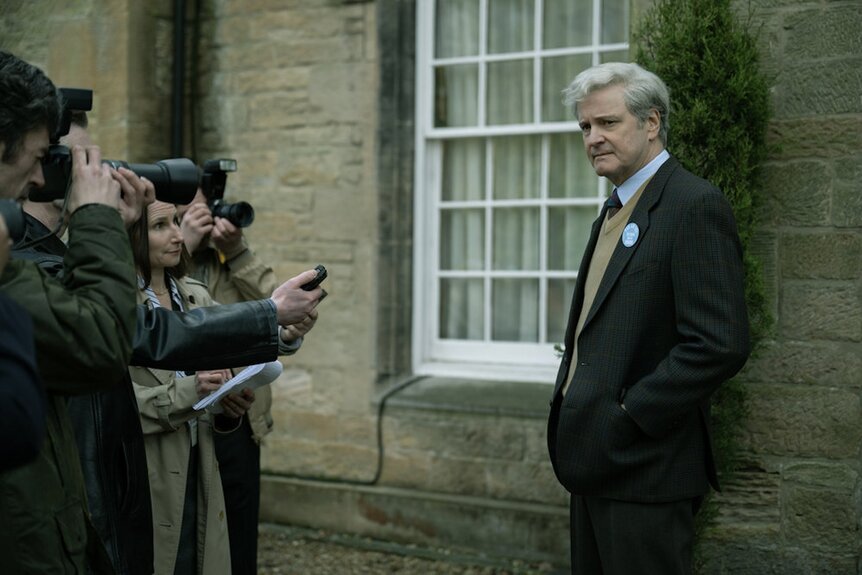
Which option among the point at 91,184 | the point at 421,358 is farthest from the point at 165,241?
the point at 421,358

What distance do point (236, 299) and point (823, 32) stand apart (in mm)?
2697

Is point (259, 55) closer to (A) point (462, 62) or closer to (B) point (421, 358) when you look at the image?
(A) point (462, 62)

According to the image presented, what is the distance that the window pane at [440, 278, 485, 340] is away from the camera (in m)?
6.09

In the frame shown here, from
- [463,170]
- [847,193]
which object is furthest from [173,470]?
[463,170]

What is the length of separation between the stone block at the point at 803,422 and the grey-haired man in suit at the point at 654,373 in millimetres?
1436

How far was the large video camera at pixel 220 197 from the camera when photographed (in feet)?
13.1

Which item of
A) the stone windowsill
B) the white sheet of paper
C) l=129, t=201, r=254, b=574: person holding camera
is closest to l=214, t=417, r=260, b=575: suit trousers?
l=129, t=201, r=254, b=574: person holding camera

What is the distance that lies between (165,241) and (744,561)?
8.94 feet

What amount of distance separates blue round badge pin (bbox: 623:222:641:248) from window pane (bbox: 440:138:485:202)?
3.23 meters

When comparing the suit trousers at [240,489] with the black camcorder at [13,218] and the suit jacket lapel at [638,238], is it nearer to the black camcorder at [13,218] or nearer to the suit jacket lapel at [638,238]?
the suit jacket lapel at [638,238]

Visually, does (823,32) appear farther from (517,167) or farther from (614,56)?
(517,167)

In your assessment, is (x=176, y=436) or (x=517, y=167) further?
(x=517, y=167)

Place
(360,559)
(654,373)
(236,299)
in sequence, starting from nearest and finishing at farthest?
(654,373), (236,299), (360,559)

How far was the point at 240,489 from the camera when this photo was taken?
376cm
